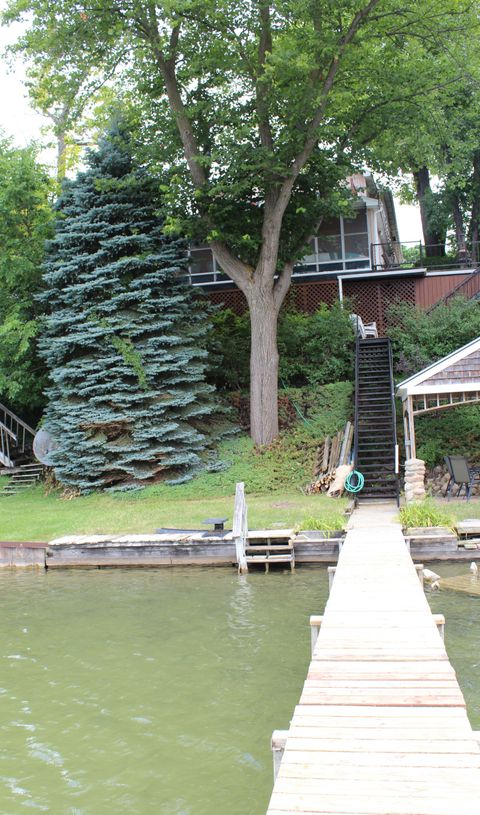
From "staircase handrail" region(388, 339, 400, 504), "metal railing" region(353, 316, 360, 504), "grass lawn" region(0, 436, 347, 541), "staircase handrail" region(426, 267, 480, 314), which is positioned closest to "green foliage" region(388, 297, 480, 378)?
"staircase handrail" region(426, 267, 480, 314)

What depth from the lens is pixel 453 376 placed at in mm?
17359

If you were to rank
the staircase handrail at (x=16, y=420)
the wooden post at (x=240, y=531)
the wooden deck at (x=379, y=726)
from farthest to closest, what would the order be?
the staircase handrail at (x=16, y=420), the wooden post at (x=240, y=531), the wooden deck at (x=379, y=726)

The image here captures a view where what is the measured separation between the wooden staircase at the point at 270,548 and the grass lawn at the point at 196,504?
772 mm

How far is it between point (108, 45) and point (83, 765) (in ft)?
65.7

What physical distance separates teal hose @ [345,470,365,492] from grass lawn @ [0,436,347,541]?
0.39 metres

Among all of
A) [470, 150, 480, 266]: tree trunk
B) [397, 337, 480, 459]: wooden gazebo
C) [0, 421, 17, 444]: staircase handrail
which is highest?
[470, 150, 480, 266]: tree trunk

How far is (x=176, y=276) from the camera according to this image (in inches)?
894

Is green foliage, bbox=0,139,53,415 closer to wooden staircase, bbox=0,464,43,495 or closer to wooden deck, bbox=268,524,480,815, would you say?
wooden staircase, bbox=0,464,43,495

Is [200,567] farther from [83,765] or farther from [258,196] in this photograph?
[258,196]

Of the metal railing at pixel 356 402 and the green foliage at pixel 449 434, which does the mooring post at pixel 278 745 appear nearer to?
the metal railing at pixel 356 402

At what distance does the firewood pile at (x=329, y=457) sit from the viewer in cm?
1928

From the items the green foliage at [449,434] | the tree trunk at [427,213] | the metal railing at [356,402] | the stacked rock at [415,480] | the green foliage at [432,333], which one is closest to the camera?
the stacked rock at [415,480]

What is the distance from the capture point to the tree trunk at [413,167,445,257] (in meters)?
36.1

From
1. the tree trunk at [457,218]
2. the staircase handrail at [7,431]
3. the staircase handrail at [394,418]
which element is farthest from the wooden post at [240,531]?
the tree trunk at [457,218]
